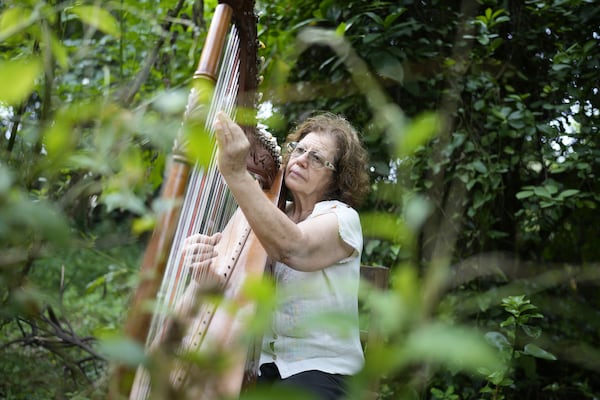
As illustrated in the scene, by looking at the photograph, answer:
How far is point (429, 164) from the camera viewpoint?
2656 mm

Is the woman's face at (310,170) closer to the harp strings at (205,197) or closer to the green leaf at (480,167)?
the harp strings at (205,197)

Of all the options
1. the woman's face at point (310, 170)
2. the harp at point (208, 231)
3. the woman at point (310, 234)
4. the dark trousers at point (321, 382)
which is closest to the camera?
the harp at point (208, 231)

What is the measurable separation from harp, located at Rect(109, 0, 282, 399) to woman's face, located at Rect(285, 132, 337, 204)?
0.06 meters

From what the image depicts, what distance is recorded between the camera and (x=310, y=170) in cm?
205

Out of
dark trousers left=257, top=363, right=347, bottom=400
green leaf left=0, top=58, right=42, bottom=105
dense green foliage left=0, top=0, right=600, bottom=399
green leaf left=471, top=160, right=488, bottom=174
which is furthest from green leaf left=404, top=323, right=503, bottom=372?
green leaf left=471, top=160, right=488, bottom=174

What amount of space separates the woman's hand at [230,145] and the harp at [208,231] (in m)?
0.03

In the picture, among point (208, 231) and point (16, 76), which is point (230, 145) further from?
point (16, 76)

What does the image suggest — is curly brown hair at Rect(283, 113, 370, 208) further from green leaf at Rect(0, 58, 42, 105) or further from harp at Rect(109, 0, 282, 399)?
green leaf at Rect(0, 58, 42, 105)

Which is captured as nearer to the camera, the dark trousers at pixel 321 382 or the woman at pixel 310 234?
the woman at pixel 310 234

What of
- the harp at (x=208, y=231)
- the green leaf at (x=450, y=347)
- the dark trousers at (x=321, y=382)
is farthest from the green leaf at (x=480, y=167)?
the green leaf at (x=450, y=347)

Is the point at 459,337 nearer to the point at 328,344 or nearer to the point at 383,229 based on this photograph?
the point at 383,229

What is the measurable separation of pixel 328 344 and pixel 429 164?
1082 mm

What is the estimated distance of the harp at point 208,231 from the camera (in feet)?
2.15

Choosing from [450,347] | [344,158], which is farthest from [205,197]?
[450,347]
